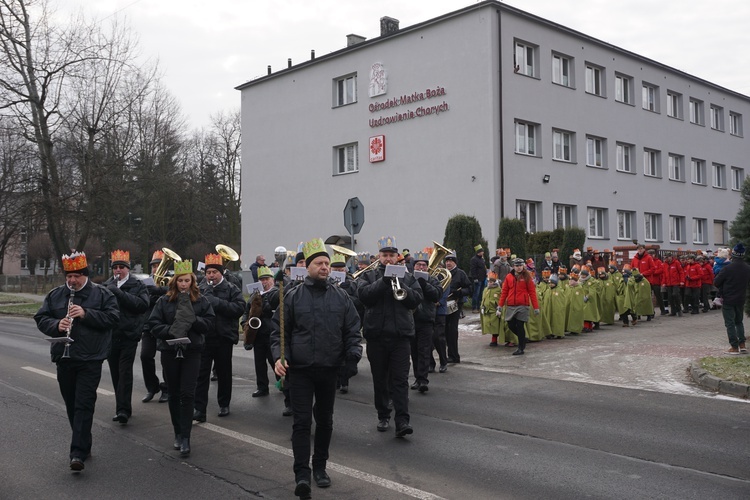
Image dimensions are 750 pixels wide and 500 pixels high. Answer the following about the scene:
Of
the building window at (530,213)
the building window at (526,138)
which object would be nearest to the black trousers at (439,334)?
the building window at (530,213)

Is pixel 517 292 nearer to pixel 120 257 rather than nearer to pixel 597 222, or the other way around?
pixel 120 257

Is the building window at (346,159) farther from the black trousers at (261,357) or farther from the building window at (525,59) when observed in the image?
the black trousers at (261,357)

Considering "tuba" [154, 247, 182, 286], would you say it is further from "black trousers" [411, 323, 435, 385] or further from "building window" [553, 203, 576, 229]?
"building window" [553, 203, 576, 229]

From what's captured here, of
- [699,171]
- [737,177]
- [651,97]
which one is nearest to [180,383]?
[651,97]

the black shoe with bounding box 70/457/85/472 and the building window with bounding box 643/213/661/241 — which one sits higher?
the building window with bounding box 643/213/661/241

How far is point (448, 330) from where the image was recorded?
1266 centimetres

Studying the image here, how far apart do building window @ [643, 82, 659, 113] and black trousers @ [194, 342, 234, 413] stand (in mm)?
32055

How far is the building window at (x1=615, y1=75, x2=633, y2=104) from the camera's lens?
33.9 metres

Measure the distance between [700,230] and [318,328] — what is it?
3840 centimetres

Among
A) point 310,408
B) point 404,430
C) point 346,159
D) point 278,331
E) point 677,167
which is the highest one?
point 677,167

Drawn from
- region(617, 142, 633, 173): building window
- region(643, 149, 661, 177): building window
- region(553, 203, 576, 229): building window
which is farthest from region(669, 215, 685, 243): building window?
region(553, 203, 576, 229): building window

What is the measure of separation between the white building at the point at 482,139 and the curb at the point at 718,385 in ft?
54.2

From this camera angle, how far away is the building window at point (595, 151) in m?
31.7

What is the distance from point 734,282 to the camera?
12250 millimetres
